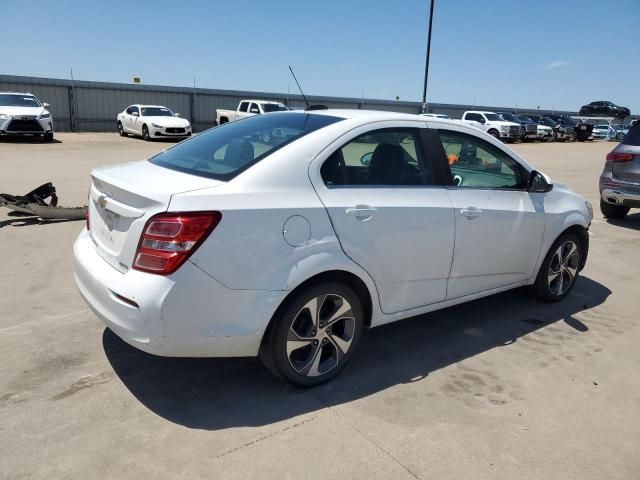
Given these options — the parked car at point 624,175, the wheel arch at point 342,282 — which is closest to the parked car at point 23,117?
the parked car at point 624,175

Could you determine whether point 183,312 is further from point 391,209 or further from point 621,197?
point 621,197

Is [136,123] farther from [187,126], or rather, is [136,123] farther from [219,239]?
[219,239]

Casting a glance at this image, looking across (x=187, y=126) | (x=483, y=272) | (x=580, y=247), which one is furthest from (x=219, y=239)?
(x=187, y=126)

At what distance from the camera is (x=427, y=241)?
3520mm

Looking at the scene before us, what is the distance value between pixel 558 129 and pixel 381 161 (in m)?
36.5

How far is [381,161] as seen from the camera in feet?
11.6

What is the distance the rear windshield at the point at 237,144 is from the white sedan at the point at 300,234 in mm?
16

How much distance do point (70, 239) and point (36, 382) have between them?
11.5 ft

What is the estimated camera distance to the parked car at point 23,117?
1803cm

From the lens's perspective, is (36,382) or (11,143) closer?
(36,382)

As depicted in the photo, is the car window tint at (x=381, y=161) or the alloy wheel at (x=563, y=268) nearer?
the car window tint at (x=381, y=161)

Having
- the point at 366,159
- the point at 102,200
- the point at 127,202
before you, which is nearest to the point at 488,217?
the point at 366,159

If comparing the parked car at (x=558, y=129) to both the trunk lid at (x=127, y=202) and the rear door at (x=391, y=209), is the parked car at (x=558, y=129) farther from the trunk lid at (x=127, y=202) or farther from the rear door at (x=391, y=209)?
the trunk lid at (x=127, y=202)

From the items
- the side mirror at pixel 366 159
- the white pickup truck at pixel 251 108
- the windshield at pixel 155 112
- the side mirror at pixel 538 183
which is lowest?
the side mirror at pixel 538 183
